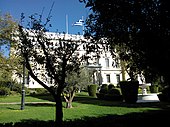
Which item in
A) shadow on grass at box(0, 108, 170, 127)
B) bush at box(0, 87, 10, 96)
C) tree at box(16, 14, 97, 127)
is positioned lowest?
shadow on grass at box(0, 108, 170, 127)

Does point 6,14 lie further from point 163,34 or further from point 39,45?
point 163,34

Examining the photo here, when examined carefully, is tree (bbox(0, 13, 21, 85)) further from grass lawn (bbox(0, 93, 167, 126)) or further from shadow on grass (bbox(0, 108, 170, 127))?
shadow on grass (bbox(0, 108, 170, 127))

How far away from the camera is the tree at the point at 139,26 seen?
857 cm

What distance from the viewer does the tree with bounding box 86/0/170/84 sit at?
857 cm

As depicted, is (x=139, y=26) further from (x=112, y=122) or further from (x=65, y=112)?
(x=65, y=112)

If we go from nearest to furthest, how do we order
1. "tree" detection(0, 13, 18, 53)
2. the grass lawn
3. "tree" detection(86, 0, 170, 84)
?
"tree" detection(86, 0, 170, 84) < the grass lawn < "tree" detection(0, 13, 18, 53)

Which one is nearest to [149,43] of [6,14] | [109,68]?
[6,14]

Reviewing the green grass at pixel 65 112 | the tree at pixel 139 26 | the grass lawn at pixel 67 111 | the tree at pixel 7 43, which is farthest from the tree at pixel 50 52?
the tree at pixel 7 43

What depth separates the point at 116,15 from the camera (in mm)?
8844

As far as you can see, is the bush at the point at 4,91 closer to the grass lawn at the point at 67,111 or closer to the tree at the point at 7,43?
the tree at the point at 7,43

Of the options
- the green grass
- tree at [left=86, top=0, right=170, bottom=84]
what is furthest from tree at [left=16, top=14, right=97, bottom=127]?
the green grass

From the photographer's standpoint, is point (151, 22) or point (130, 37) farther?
point (130, 37)

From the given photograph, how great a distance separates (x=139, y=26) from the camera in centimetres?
888

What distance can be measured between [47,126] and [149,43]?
4944 mm
